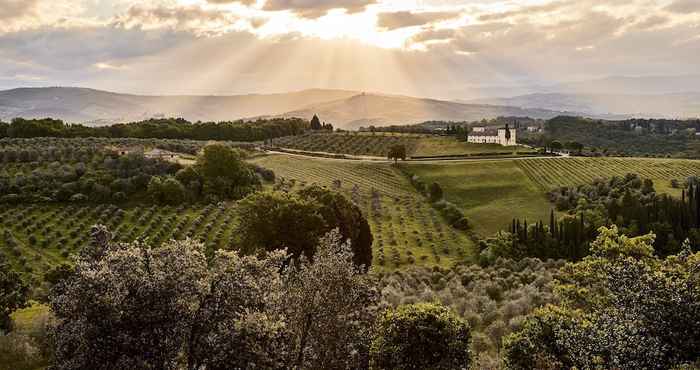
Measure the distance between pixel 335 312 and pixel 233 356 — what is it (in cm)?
469

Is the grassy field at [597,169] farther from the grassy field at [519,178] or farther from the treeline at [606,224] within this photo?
the treeline at [606,224]

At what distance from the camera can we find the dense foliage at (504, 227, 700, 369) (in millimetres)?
16734

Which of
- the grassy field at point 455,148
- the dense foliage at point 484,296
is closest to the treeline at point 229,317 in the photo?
the dense foliage at point 484,296

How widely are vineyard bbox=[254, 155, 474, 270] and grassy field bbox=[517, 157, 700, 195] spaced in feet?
95.8

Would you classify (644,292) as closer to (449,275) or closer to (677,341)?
(677,341)

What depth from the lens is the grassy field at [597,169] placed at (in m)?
107

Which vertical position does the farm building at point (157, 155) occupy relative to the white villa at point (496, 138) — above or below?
below

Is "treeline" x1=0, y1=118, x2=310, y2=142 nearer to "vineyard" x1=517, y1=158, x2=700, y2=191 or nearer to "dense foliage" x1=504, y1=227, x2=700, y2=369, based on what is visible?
"vineyard" x1=517, y1=158, x2=700, y2=191

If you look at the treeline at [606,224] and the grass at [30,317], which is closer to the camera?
the grass at [30,317]

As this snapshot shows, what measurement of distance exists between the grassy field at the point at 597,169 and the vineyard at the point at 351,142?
38.1 m

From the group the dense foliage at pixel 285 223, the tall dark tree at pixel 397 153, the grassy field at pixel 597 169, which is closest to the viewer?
the dense foliage at pixel 285 223

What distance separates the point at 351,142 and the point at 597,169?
7086 cm

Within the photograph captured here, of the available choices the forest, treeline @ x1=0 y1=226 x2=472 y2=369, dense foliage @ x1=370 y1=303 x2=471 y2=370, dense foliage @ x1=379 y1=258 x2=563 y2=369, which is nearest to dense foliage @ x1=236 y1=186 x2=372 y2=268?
the forest

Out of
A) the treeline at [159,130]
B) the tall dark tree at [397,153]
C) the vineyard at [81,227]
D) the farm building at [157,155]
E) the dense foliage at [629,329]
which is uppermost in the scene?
the treeline at [159,130]
